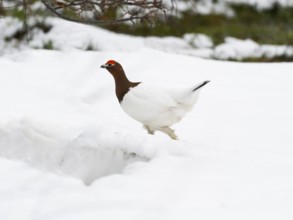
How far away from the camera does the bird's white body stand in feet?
12.4

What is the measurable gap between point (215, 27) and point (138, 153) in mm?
7276

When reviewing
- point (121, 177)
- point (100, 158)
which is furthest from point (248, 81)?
point (121, 177)

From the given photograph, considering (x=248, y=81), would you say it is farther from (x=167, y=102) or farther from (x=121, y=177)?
(x=121, y=177)

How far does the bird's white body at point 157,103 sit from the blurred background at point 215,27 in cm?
340

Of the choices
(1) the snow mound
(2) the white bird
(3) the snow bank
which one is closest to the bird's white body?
(2) the white bird

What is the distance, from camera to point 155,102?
378 centimetres

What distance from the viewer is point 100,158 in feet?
11.2

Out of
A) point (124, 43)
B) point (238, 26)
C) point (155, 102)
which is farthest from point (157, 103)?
point (238, 26)

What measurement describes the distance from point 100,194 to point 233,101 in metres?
3.10

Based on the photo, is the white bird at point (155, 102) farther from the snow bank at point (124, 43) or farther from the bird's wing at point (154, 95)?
the snow bank at point (124, 43)

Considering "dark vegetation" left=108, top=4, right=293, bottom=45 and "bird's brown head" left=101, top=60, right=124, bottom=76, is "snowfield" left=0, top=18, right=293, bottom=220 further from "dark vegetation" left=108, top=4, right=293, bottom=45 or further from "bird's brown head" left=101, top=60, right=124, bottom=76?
"dark vegetation" left=108, top=4, right=293, bottom=45

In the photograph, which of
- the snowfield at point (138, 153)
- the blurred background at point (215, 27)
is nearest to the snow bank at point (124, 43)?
the blurred background at point (215, 27)

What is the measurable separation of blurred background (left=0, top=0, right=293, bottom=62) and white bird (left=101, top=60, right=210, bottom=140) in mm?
3384

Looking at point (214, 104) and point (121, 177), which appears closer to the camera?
point (121, 177)
